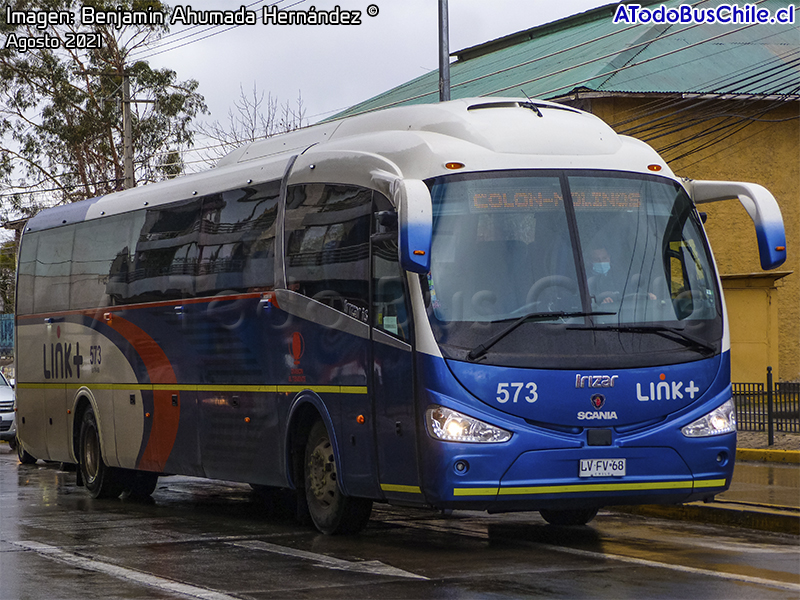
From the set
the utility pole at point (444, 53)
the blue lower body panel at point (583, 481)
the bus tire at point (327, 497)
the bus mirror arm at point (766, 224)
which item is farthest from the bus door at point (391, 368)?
the utility pole at point (444, 53)

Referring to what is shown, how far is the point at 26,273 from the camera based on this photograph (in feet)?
60.0

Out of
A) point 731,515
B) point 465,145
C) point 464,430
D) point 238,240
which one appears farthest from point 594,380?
point 238,240

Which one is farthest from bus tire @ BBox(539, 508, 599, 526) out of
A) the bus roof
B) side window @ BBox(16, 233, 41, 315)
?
side window @ BBox(16, 233, 41, 315)

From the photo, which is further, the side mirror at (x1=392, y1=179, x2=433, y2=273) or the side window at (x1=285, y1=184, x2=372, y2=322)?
the side window at (x1=285, y1=184, x2=372, y2=322)

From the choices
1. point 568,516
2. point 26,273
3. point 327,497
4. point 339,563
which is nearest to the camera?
point 339,563

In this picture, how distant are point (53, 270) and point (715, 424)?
10289 millimetres

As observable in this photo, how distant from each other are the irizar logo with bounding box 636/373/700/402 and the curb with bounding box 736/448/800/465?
25.9 feet

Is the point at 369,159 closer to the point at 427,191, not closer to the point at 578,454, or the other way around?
the point at 427,191

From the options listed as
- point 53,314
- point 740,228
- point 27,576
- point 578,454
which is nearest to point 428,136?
point 578,454

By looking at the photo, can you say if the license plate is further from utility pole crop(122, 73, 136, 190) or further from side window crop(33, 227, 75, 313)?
utility pole crop(122, 73, 136, 190)

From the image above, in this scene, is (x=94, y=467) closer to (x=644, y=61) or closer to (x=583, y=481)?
(x=583, y=481)

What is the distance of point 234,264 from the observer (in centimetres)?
1280

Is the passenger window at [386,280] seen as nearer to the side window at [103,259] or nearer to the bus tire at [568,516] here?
the bus tire at [568,516]

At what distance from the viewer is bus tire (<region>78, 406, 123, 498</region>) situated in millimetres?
16062
